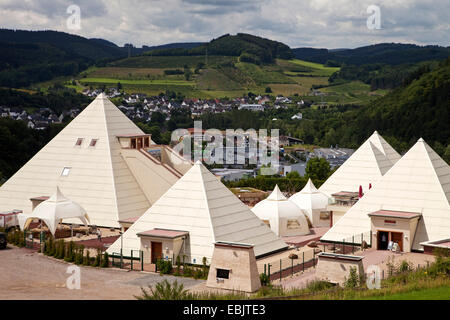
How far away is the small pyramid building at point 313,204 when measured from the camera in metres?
53.8

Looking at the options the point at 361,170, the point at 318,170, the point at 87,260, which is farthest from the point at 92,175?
the point at 318,170

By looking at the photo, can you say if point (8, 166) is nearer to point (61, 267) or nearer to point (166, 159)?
point (166, 159)

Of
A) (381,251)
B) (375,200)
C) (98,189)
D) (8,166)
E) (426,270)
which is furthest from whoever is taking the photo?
(8,166)

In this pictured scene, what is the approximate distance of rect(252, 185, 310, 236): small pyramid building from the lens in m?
49.7

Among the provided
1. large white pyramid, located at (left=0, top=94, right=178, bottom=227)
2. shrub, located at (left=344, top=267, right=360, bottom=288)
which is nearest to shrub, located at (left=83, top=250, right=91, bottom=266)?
large white pyramid, located at (left=0, top=94, right=178, bottom=227)

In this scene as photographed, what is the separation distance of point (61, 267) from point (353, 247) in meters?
16.6

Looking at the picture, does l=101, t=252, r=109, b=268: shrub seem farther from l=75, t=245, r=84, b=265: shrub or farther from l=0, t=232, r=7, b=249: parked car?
l=0, t=232, r=7, b=249: parked car

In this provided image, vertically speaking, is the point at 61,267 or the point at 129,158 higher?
the point at 129,158

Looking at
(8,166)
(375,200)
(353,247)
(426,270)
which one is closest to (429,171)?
(375,200)

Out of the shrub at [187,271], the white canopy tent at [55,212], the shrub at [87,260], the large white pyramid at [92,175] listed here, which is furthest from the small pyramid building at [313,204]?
the shrub at [87,260]

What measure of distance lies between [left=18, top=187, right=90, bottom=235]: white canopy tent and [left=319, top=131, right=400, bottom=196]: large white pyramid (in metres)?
19.0

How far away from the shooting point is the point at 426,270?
33562mm

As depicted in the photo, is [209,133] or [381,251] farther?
[209,133]

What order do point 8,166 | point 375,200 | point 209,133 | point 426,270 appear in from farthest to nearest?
point 209,133 < point 8,166 < point 375,200 < point 426,270
